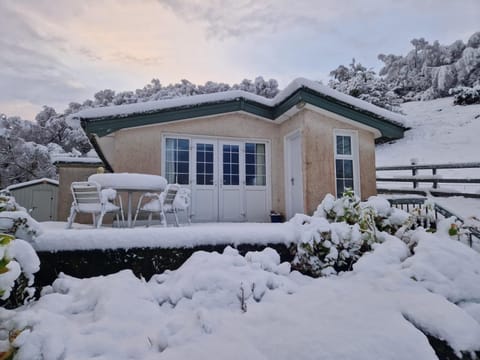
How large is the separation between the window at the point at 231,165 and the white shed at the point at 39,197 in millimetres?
8944

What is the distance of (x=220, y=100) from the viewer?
7.01 m

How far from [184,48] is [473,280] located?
29.1ft

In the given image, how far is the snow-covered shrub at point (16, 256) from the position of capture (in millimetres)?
1604

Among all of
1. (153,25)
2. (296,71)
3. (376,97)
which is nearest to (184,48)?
(153,25)

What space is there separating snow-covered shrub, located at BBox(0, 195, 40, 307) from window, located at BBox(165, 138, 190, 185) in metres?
3.80

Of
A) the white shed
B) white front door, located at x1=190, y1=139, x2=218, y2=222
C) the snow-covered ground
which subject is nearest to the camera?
the snow-covered ground

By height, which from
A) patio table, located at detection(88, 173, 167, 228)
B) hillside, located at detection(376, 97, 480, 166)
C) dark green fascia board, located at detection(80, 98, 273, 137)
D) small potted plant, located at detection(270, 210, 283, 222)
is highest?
hillside, located at detection(376, 97, 480, 166)

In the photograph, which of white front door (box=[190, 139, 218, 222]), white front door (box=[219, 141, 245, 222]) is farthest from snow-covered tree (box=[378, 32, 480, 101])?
white front door (box=[190, 139, 218, 222])

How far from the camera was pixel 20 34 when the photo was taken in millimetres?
7805

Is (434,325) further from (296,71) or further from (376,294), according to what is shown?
(296,71)

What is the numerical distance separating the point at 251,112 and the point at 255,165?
1356mm

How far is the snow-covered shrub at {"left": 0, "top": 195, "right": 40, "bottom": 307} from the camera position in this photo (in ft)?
5.26

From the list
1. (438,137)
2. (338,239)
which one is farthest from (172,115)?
(438,137)

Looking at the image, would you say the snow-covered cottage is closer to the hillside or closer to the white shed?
the white shed
